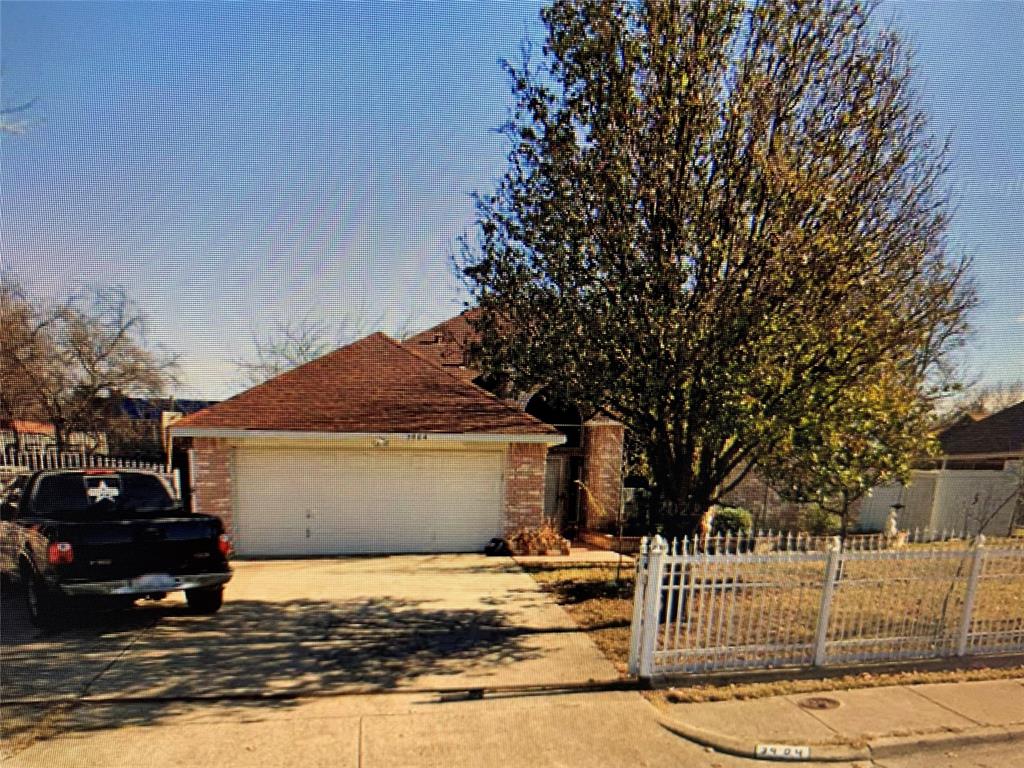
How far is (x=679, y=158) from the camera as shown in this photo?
18.5 feet

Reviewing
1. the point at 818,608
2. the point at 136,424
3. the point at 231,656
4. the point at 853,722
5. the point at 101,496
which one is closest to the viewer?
the point at 853,722

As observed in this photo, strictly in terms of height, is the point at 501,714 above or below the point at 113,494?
below

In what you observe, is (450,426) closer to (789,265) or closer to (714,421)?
(714,421)

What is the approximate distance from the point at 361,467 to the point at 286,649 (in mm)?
4873

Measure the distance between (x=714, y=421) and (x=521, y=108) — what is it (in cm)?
425

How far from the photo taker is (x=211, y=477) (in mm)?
9648

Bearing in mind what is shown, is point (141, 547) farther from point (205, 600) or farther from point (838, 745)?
point (838, 745)

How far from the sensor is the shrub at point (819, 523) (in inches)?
559

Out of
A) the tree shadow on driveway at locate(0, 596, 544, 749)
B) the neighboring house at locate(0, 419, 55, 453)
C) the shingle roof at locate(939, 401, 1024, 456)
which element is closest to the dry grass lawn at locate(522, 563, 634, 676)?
the tree shadow on driveway at locate(0, 596, 544, 749)

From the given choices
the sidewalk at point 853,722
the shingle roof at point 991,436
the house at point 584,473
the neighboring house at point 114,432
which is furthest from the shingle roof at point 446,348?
the shingle roof at point 991,436

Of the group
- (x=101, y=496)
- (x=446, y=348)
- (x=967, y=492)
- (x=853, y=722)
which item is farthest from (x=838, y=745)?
(x=967, y=492)

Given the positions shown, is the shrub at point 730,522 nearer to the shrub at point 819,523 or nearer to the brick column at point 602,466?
the shrub at point 819,523

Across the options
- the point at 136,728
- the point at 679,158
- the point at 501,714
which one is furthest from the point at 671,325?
the point at 136,728

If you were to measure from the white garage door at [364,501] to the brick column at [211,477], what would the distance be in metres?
0.19
